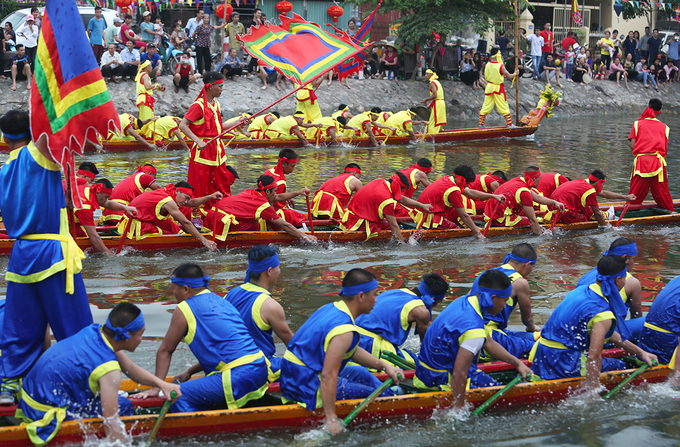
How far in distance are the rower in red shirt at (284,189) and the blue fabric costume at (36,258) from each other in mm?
4749

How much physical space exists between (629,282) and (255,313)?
3.07 metres

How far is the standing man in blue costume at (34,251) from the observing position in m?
4.35

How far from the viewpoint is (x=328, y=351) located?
4461 mm

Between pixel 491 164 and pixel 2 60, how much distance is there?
12956 millimetres

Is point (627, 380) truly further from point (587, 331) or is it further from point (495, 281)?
point (495, 281)

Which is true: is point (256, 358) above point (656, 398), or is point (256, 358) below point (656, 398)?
above

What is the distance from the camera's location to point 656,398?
17.7 feet

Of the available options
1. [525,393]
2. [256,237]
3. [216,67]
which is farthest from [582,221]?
[216,67]

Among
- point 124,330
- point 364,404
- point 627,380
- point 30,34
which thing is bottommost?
point 627,380

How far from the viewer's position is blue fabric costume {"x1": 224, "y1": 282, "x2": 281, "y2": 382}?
5027 mm

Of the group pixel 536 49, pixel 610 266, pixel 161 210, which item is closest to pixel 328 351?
pixel 610 266

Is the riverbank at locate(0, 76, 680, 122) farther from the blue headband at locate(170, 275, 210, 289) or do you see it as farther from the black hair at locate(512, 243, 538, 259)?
the blue headband at locate(170, 275, 210, 289)

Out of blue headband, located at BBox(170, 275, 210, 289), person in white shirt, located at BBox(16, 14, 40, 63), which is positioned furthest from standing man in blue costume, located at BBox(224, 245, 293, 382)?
person in white shirt, located at BBox(16, 14, 40, 63)

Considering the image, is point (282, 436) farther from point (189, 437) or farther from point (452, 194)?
point (452, 194)
